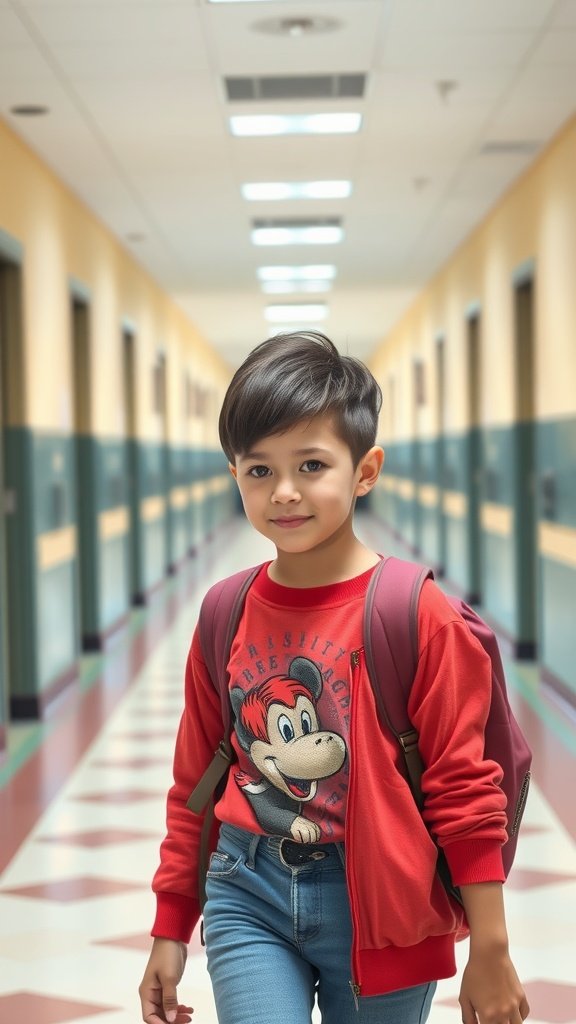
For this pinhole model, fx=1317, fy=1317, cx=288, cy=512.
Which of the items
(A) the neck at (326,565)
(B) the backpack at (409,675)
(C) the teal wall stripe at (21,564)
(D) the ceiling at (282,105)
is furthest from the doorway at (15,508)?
(B) the backpack at (409,675)

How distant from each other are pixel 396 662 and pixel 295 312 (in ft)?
46.7

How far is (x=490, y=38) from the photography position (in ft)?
17.1

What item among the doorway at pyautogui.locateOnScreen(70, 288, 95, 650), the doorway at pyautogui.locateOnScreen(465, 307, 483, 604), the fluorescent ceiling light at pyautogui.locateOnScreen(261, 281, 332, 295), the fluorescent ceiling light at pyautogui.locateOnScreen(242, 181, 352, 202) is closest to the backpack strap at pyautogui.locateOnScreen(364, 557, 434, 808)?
the fluorescent ceiling light at pyautogui.locateOnScreen(242, 181, 352, 202)

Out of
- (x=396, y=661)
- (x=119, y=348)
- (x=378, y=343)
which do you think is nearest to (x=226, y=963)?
(x=396, y=661)

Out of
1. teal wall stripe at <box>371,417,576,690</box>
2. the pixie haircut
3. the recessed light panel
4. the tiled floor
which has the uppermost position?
the recessed light panel

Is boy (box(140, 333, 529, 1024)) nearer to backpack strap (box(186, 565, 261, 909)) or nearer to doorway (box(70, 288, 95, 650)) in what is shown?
backpack strap (box(186, 565, 261, 909))

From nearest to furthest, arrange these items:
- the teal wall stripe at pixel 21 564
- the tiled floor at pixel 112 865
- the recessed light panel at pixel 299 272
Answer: the tiled floor at pixel 112 865, the teal wall stripe at pixel 21 564, the recessed light panel at pixel 299 272

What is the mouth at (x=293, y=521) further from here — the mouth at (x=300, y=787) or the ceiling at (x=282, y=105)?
the ceiling at (x=282, y=105)

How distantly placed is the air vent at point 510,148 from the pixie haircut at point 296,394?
5.70 meters

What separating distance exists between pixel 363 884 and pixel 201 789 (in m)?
0.29

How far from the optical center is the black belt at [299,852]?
1537mm

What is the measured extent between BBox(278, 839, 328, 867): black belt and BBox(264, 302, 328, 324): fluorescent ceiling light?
43.7ft

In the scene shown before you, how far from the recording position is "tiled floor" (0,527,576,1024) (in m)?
3.25

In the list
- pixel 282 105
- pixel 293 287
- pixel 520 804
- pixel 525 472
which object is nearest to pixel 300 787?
pixel 520 804
